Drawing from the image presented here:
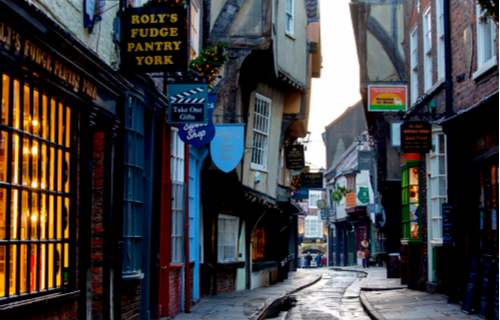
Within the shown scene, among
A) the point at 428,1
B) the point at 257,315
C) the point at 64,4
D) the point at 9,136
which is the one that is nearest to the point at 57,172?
the point at 9,136

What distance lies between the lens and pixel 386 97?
1925 centimetres

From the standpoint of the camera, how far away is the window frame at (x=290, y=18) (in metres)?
21.1

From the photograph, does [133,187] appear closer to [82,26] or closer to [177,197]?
[82,26]

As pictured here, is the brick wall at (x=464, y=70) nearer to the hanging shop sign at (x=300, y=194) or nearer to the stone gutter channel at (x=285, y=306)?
the stone gutter channel at (x=285, y=306)

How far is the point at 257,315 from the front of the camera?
516 inches

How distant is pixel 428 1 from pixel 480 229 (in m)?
6.83

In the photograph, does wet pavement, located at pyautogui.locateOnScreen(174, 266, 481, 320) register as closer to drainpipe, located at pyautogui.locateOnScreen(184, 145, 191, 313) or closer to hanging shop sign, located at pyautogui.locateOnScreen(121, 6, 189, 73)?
drainpipe, located at pyautogui.locateOnScreen(184, 145, 191, 313)

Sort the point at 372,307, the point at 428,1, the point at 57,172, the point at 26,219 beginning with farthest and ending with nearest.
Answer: the point at 428,1
the point at 372,307
the point at 57,172
the point at 26,219

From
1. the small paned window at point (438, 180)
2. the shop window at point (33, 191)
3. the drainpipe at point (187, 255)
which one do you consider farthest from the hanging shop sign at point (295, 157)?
the shop window at point (33, 191)

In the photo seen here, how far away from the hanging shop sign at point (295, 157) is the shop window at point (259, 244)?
448cm

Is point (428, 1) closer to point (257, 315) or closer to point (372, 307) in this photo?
point (372, 307)

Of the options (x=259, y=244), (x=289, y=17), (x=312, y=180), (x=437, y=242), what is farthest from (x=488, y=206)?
(x=312, y=180)

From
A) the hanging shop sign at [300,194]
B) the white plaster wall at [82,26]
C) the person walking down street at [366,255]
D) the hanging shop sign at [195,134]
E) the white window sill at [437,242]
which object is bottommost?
the person walking down street at [366,255]

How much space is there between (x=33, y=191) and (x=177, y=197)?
6.19 metres
